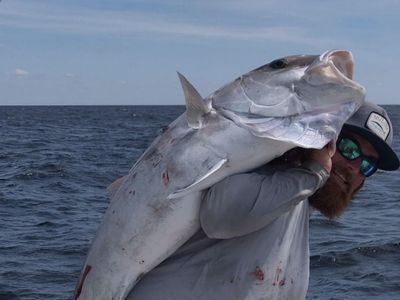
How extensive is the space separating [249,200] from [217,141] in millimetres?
271

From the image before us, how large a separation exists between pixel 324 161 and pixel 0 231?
9667mm

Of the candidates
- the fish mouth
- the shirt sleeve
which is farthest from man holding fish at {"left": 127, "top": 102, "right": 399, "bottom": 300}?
the fish mouth

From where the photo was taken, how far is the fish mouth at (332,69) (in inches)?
112

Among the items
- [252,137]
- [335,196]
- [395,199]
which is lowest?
[395,199]

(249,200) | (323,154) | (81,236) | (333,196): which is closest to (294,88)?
(323,154)

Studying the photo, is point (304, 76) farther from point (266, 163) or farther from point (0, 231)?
point (0, 231)

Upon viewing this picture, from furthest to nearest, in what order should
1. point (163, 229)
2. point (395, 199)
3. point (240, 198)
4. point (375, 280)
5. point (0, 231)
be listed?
point (395, 199)
point (0, 231)
point (375, 280)
point (163, 229)
point (240, 198)

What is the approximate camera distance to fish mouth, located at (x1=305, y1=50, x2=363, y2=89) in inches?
112

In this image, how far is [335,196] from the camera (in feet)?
11.1

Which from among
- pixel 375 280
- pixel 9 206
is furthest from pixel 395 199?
pixel 9 206

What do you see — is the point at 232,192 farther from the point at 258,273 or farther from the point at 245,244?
the point at 258,273

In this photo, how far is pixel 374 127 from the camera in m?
3.31

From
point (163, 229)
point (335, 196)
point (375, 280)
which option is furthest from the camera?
point (375, 280)

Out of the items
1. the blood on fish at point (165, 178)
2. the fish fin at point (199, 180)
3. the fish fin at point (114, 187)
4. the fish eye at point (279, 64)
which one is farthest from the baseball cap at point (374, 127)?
the fish fin at point (114, 187)
